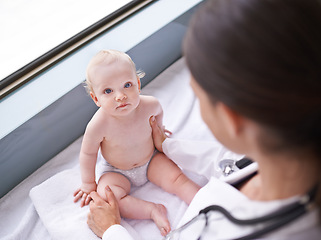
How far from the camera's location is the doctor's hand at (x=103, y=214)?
1127 millimetres

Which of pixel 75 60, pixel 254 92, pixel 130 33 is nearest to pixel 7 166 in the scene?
pixel 75 60

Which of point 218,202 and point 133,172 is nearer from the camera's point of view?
point 218,202

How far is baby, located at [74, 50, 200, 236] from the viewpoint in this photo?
1.13 metres

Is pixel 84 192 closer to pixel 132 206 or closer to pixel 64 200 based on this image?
pixel 64 200

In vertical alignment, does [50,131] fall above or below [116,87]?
below

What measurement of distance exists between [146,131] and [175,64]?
0.65 metres

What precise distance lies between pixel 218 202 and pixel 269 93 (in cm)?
41

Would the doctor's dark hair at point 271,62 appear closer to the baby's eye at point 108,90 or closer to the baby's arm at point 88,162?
the baby's eye at point 108,90

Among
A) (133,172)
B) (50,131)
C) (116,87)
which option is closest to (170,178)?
(133,172)

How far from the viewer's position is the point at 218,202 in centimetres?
84

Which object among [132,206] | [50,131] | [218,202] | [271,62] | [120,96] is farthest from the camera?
[50,131]

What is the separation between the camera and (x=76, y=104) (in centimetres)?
147

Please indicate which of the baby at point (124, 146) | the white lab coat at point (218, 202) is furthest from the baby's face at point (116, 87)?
the white lab coat at point (218, 202)

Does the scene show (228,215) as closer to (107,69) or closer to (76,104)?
(107,69)
